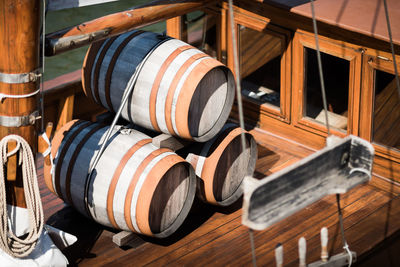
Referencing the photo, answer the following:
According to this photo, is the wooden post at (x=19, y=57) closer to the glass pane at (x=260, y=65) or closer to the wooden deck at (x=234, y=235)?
the wooden deck at (x=234, y=235)

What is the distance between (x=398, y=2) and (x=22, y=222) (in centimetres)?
405

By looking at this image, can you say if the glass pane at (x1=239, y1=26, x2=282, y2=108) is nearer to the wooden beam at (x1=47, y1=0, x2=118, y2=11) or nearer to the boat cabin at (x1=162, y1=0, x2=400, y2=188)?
→ the boat cabin at (x1=162, y1=0, x2=400, y2=188)

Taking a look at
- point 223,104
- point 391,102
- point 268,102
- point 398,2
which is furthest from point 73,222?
point 398,2

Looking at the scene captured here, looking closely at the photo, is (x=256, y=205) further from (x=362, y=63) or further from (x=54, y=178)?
(x=362, y=63)

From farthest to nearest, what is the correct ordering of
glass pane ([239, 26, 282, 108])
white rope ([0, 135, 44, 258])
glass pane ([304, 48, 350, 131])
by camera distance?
glass pane ([239, 26, 282, 108])
glass pane ([304, 48, 350, 131])
white rope ([0, 135, 44, 258])

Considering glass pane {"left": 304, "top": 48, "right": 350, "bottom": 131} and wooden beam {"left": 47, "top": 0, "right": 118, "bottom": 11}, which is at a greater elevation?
wooden beam {"left": 47, "top": 0, "right": 118, "bottom": 11}

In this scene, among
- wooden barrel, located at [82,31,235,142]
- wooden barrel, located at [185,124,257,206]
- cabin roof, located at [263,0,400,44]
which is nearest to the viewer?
wooden barrel, located at [82,31,235,142]

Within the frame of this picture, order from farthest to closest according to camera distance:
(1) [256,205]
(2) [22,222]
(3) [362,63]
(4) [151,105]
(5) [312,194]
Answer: (3) [362,63], (4) [151,105], (2) [22,222], (5) [312,194], (1) [256,205]

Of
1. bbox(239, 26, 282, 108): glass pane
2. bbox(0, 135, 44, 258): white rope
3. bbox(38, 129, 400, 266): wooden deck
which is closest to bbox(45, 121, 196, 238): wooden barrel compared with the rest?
bbox(38, 129, 400, 266): wooden deck

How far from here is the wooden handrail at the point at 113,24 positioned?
5.27 m

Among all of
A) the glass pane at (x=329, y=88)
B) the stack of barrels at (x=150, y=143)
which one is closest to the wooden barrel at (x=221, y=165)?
the stack of barrels at (x=150, y=143)

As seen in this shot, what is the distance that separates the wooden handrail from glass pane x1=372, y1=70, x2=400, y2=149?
1.73 meters

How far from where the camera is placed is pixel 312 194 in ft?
13.6

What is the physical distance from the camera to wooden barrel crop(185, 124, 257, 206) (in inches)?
243
